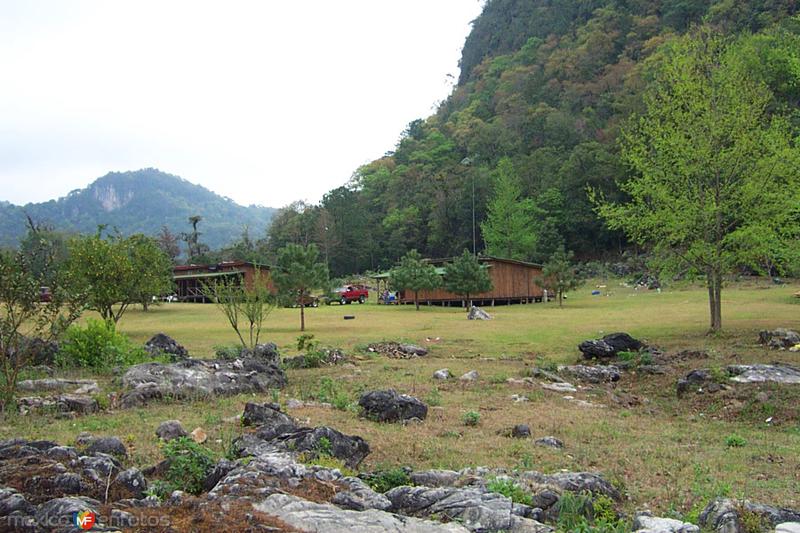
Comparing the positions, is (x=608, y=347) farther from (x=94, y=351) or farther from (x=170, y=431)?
(x=94, y=351)

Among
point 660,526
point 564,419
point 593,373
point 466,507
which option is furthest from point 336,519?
point 593,373

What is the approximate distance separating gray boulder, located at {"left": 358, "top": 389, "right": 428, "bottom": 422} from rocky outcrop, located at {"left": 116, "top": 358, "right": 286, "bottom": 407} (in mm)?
3721

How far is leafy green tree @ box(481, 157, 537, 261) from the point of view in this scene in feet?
217

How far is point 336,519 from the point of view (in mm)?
4957

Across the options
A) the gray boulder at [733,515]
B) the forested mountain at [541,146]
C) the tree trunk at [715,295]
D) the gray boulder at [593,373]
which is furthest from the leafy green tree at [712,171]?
the forested mountain at [541,146]

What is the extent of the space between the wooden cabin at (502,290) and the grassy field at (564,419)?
2571cm

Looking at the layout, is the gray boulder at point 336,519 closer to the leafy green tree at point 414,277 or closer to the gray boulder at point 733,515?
the gray boulder at point 733,515

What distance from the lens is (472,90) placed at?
5025 inches

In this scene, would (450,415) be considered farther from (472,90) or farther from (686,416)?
(472,90)

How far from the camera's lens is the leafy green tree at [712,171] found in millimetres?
20906

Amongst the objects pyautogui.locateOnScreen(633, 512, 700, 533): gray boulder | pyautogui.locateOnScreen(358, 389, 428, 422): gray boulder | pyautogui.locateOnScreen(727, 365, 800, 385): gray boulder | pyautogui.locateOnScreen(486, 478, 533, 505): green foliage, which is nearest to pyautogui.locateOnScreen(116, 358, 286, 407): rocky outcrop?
pyautogui.locateOnScreen(358, 389, 428, 422): gray boulder

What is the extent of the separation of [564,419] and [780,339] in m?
11.8

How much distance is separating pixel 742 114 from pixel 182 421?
21150mm

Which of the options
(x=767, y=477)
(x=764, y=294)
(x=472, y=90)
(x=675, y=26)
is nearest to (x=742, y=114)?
(x=767, y=477)
